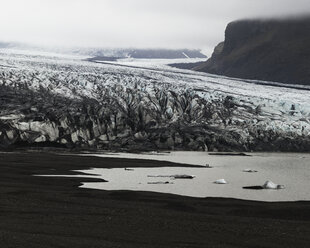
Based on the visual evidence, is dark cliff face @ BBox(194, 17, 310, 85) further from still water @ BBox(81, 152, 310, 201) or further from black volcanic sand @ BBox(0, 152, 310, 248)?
black volcanic sand @ BBox(0, 152, 310, 248)

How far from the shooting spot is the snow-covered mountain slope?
1857 inches

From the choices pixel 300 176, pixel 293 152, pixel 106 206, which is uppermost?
pixel 106 206

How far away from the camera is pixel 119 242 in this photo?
Answer: 10969mm

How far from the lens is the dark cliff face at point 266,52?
126 metres

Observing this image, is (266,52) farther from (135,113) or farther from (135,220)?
(135,220)

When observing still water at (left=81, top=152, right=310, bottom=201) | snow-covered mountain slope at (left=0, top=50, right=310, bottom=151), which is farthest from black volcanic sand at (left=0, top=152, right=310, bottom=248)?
snow-covered mountain slope at (left=0, top=50, right=310, bottom=151)

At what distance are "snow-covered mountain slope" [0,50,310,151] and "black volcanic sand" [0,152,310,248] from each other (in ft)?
85.0

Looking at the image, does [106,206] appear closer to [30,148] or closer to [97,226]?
[97,226]

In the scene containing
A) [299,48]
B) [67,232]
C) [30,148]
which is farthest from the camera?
[299,48]

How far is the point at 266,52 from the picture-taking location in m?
136

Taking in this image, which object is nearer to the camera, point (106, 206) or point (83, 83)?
point (106, 206)

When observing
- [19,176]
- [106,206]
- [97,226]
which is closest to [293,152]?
[19,176]

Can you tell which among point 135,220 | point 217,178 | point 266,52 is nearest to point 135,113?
point 217,178

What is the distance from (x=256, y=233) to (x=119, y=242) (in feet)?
11.2
